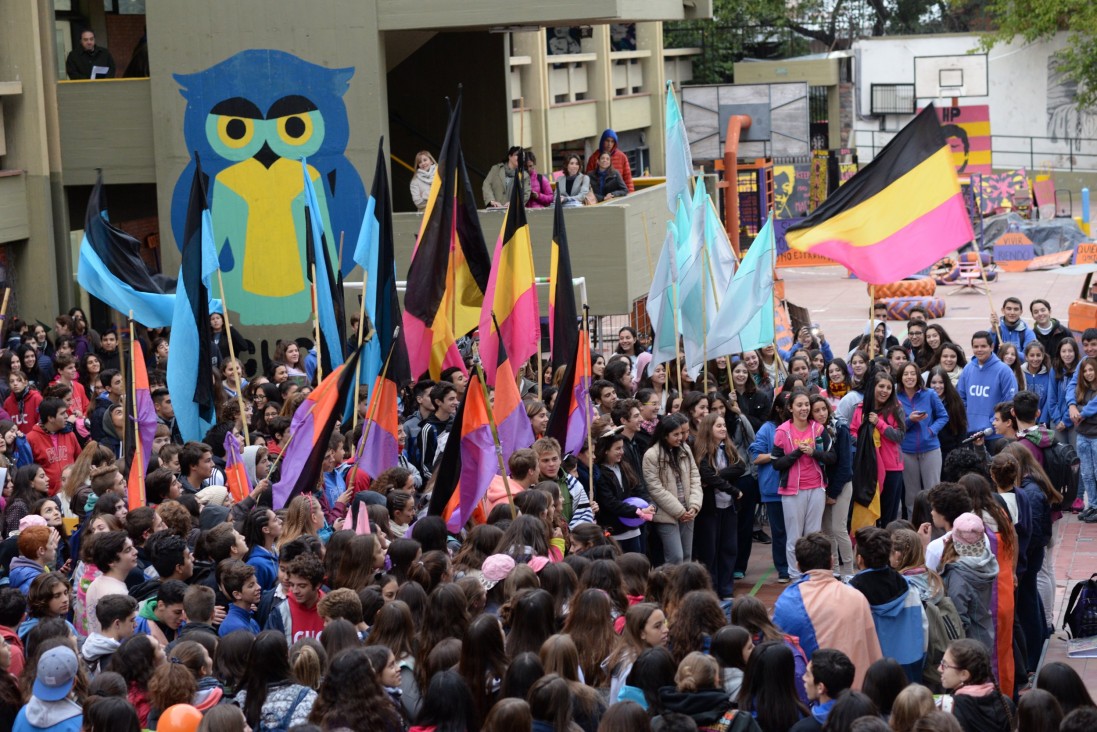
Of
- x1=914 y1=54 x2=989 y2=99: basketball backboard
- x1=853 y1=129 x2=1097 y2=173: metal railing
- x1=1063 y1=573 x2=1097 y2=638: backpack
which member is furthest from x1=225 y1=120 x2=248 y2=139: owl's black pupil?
x1=914 y1=54 x2=989 y2=99: basketball backboard

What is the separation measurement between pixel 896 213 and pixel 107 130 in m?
12.0

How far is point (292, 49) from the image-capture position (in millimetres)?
20609

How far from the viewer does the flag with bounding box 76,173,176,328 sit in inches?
582

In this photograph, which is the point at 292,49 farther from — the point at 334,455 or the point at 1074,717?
the point at 1074,717

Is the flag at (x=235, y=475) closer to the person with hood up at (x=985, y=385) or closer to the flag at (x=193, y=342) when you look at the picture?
the flag at (x=193, y=342)

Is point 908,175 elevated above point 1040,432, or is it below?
above

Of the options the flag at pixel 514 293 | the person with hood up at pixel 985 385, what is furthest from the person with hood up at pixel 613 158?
the flag at pixel 514 293

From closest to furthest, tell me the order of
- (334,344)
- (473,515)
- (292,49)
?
(473,515) < (334,344) < (292,49)

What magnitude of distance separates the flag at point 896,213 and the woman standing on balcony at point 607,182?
23.9ft

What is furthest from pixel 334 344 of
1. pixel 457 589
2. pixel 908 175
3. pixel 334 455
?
pixel 457 589

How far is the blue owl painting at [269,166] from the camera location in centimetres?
2067

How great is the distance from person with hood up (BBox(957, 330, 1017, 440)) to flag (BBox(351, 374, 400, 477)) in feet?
18.0

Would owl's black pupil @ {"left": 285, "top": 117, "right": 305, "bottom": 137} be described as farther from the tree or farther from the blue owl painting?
the tree

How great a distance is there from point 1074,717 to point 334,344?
30.4ft
